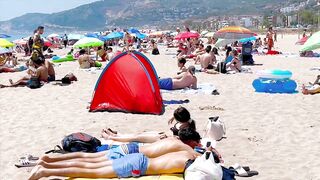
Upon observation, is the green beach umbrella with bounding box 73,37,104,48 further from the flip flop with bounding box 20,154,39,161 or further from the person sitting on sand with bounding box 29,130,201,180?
the person sitting on sand with bounding box 29,130,201,180

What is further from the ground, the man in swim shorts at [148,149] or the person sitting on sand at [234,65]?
the man in swim shorts at [148,149]

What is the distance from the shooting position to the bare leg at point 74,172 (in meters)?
4.47

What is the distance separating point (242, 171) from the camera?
4820mm

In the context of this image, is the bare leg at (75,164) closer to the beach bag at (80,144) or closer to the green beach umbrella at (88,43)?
the beach bag at (80,144)

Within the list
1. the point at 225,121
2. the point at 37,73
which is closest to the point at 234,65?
the point at 37,73

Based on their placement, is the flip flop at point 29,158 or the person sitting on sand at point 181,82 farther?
the person sitting on sand at point 181,82

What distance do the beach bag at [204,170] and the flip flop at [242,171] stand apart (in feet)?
2.57

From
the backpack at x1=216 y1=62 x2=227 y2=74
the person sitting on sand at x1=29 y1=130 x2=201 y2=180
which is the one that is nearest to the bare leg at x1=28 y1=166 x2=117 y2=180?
the person sitting on sand at x1=29 y1=130 x2=201 y2=180

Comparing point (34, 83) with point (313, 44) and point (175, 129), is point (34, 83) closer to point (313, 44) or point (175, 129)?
point (175, 129)

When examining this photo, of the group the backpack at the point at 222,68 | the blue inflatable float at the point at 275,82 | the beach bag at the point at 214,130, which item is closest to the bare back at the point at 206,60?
the backpack at the point at 222,68

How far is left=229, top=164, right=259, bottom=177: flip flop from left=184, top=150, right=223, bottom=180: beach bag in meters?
0.78

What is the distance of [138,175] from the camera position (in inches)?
175

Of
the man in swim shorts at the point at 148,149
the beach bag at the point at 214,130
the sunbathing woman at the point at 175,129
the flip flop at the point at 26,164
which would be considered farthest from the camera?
the beach bag at the point at 214,130

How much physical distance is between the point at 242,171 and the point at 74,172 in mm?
1787
